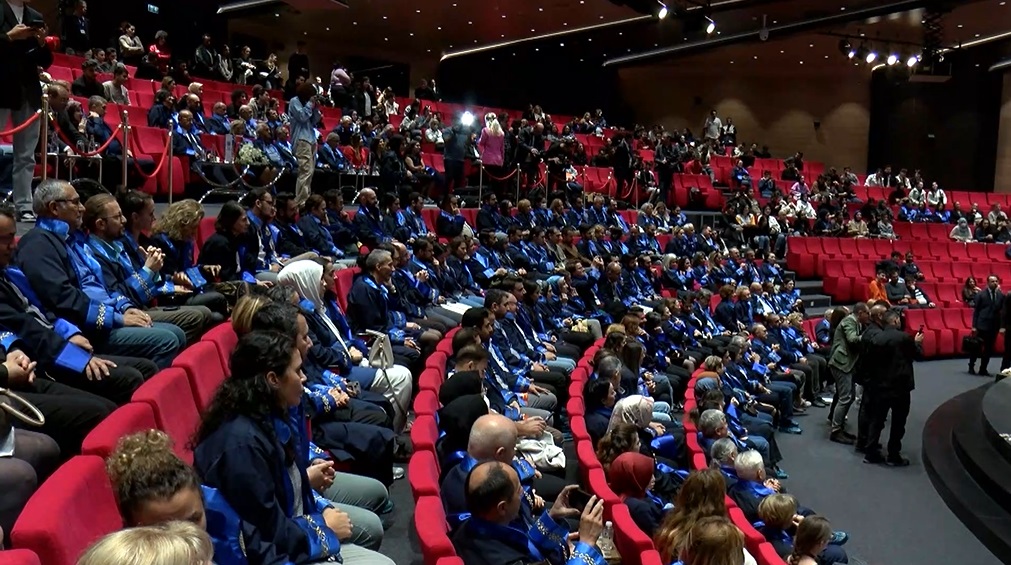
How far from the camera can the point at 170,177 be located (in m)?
5.88

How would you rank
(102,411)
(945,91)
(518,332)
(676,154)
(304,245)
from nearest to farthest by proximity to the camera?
(102,411)
(518,332)
(304,245)
(676,154)
(945,91)

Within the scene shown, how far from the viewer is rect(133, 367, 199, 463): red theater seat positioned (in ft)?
6.84

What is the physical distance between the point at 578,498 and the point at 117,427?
1.75 m

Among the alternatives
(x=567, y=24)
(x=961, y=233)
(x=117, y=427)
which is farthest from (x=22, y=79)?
(x=961, y=233)

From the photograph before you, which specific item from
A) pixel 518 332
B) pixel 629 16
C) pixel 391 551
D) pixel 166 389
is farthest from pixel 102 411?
pixel 629 16

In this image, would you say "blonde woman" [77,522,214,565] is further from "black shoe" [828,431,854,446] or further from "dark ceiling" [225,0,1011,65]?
"dark ceiling" [225,0,1011,65]

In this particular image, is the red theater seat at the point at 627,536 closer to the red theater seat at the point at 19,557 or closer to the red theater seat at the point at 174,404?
the red theater seat at the point at 174,404

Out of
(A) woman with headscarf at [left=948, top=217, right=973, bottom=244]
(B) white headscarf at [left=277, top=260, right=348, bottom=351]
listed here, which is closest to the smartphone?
(B) white headscarf at [left=277, top=260, right=348, bottom=351]

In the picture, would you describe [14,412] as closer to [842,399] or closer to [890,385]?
[890,385]

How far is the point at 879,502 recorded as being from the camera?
17.0ft

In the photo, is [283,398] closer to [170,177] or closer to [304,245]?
[304,245]

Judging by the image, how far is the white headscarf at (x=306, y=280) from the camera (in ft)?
12.3

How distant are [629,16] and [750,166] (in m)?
3.38

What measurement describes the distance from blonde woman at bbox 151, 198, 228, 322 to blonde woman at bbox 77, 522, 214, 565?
8.85 feet
